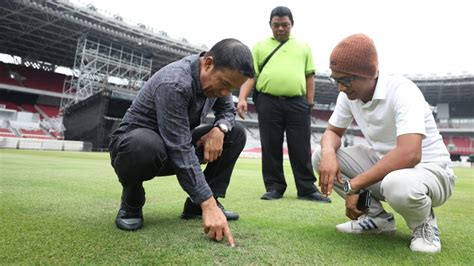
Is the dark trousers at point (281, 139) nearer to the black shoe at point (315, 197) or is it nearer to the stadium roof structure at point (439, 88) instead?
the black shoe at point (315, 197)

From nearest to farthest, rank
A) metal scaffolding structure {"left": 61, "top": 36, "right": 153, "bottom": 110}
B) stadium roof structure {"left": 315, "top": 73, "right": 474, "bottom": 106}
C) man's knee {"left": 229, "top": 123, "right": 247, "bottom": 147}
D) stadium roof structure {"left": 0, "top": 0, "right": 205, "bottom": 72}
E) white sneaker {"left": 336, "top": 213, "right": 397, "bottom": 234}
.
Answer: white sneaker {"left": 336, "top": 213, "right": 397, "bottom": 234} < man's knee {"left": 229, "top": 123, "right": 247, "bottom": 147} < stadium roof structure {"left": 0, "top": 0, "right": 205, "bottom": 72} < metal scaffolding structure {"left": 61, "top": 36, "right": 153, "bottom": 110} < stadium roof structure {"left": 315, "top": 73, "right": 474, "bottom": 106}

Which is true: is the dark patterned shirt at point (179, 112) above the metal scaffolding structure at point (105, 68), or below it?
below

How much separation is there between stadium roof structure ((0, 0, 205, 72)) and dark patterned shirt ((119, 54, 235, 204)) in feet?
68.3

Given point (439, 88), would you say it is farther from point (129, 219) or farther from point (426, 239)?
point (129, 219)

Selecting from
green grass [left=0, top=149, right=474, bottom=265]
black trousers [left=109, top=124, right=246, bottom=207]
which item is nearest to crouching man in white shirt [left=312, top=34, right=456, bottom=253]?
green grass [left=0, top=149, right=474, bottom=265]

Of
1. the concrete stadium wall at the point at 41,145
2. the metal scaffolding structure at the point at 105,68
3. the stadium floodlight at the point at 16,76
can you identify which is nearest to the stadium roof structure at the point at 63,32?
the metal scaffolding structure at the point at 105,68

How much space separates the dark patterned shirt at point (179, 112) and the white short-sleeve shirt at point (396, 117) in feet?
2.90

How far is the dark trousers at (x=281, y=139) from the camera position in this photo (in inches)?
137

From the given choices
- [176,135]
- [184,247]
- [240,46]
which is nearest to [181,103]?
[176,135]

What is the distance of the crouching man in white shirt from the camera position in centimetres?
158

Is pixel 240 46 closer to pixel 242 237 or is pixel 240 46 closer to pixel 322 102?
pixel 242 237

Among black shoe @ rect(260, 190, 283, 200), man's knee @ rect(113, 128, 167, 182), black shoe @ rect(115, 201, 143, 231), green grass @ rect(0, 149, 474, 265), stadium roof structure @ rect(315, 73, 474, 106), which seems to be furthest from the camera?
stadium roof structure @ rect(315, 73, 474, 106)

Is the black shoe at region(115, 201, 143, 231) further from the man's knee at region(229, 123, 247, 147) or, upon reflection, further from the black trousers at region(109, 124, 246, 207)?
the man's knee at region(229, 123, 247, 147)

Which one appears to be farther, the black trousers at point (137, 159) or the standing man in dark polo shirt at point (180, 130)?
the black trousers at point (137, 159)
